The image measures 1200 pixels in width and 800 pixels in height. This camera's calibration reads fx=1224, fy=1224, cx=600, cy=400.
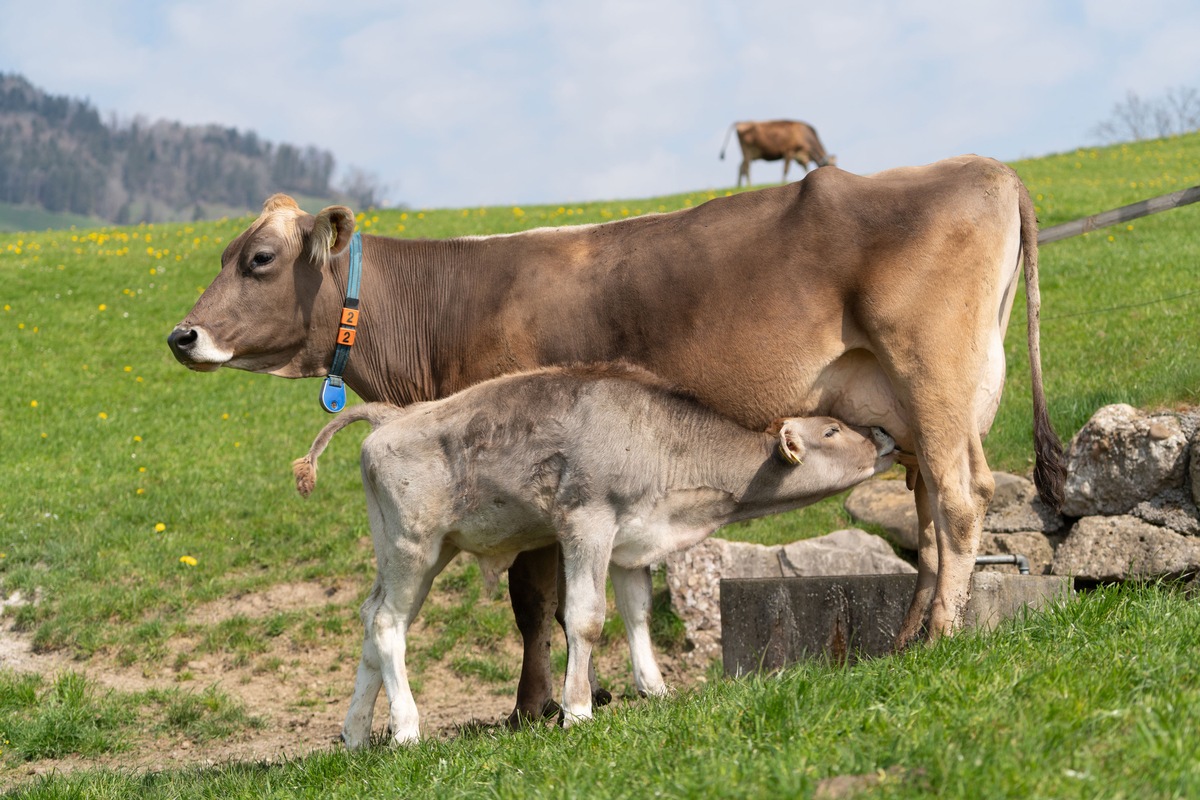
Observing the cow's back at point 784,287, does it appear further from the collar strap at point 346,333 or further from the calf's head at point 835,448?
the collar strap at point 346,333

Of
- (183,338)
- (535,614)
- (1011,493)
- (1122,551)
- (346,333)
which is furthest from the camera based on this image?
(1011,493)

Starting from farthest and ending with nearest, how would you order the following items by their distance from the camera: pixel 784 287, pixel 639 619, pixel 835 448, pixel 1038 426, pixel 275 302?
pixel 275 302
pixel 639 619
pixel 1038 426
pixel 835 448
pixel 784 287

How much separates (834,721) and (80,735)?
6394 mm

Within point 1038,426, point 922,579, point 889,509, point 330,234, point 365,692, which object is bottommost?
point 365,692

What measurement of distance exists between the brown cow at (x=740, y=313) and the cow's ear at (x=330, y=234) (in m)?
0.01

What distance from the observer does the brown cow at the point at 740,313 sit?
6.64 m

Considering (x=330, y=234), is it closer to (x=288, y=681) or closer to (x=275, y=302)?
(x=275, y=302)

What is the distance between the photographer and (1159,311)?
1498cm

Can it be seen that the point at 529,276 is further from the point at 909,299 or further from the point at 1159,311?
the point at 1159,311

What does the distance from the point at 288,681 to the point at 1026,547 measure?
623 centimetres

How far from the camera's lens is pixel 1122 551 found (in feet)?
29.7

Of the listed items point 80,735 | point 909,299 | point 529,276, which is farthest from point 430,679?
point 909,299

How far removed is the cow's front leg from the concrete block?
4.10 feet

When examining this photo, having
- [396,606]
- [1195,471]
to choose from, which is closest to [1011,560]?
[1195,471]
